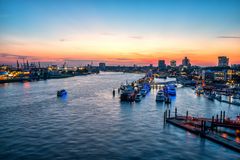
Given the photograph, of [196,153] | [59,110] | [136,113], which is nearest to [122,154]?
[196,153]

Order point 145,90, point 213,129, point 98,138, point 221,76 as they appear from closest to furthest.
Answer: point 98,138 → point 213,129 → point 145,90 → point 221,76

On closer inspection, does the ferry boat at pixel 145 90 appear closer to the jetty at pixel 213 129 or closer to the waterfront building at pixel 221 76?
the jetty at pixel 213 129

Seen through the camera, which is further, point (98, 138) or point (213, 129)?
point (213, 129)

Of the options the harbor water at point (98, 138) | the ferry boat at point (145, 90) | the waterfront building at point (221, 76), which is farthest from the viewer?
the waterfront building at point (221, 76)

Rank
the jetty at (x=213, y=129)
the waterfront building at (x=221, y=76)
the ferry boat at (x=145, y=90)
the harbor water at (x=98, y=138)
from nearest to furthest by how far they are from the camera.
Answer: the harbor water at (x=98, y=138) < the jetty at (x=213, y=129) < the ferry boat at (x=145, y=90) < the waterfront building at (x=221, y=76)

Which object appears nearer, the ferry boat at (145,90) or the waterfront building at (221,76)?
the ferry boat at (145,90)

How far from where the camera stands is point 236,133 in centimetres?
3072

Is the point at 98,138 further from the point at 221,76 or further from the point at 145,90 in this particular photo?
the point at 221,76

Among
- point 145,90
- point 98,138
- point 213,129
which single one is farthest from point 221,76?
point 98,138

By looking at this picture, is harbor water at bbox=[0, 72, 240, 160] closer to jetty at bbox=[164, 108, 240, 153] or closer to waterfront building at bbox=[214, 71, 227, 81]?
jetty at bbox=[164, 108, 240, 153]

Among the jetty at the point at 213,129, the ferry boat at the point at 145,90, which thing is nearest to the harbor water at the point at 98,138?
the jetty at the point at 213,129

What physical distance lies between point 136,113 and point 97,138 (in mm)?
16985

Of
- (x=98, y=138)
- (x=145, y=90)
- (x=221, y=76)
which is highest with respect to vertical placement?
(x=221, y=76)

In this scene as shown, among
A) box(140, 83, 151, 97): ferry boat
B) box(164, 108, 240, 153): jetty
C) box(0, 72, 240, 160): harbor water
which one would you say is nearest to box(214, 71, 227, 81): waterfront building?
box(140, 83, 151, 97): ferry boat
